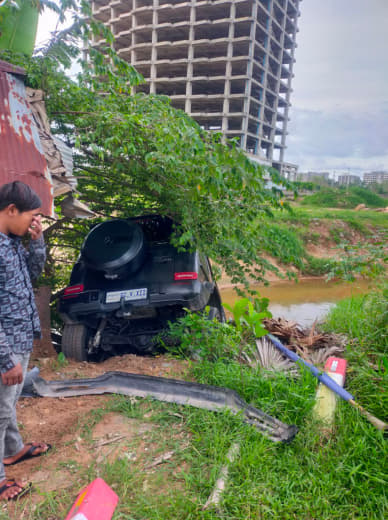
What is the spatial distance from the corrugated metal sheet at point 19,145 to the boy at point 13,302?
1.09 meters

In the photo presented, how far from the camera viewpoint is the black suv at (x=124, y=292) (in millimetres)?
4133

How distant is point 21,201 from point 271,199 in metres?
2.99

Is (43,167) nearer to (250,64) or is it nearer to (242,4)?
(250,64)

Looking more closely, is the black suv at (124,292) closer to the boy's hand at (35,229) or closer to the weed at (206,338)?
the weed at (206,338)

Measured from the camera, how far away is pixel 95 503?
1903mm

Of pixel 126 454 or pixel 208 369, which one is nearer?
pixel 126 454

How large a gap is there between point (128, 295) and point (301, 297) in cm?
964

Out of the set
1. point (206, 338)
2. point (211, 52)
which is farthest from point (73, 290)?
point (211, 52)

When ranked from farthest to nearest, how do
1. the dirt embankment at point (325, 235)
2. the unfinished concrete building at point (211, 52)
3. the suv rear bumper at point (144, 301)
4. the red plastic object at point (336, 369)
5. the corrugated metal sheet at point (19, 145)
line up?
the unfinished concrete building at point (211, 52)
the dirt embankment at point (325, 235)
the suv rear bumper at point (144, 301)
the red plastic object at point (336, 369)
the corrugated metal sheet at point (19, 145)

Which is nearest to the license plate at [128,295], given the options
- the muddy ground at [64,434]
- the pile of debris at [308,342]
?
the muddy ground at [64,434]

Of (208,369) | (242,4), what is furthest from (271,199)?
(242,4)

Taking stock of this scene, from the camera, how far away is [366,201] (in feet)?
93.4

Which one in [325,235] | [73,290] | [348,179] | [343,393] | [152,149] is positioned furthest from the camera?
[348,179]

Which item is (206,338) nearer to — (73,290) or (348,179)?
(73,290)
